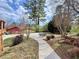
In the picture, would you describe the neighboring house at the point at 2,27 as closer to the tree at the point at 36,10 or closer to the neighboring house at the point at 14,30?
the neighboring house at the point at 14,30

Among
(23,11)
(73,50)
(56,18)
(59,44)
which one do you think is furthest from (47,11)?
(73,50)

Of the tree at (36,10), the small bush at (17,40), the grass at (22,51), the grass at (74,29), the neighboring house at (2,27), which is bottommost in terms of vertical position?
the grass at (22,51)

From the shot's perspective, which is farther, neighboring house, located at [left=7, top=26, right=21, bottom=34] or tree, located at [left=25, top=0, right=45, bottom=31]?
tree, located at [left=25, top=0, right=45, bottom=31]

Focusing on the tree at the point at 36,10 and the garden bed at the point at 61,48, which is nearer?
the garden bed at the point at 61,48

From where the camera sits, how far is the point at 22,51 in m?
4.71

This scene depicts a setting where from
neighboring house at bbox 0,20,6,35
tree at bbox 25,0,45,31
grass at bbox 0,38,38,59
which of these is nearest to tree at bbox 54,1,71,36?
tree at bbox 25,0,45,31

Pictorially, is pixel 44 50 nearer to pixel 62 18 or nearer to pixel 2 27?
pixel 62 18

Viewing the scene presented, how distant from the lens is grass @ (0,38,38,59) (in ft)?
14.5

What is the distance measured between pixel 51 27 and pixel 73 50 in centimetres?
79

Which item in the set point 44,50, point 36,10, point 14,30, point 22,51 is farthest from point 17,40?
point 36,10

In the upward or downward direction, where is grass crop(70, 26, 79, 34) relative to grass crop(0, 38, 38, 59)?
upward

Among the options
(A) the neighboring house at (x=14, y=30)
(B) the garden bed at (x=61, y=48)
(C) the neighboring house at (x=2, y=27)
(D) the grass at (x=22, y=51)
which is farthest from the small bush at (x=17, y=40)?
(B) the garden bed at (x=61, y=48)

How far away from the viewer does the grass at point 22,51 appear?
4.43 meters

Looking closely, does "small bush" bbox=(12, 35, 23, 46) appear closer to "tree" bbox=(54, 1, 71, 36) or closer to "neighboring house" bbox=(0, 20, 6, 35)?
"neighboring house" bbox=(0, 20, 6, 35)
